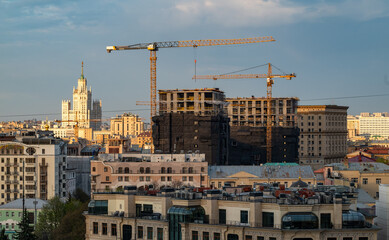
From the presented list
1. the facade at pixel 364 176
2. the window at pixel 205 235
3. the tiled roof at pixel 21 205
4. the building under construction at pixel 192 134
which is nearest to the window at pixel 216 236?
the window at pixel 205 235

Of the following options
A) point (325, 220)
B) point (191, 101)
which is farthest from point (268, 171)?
point (325, 220)

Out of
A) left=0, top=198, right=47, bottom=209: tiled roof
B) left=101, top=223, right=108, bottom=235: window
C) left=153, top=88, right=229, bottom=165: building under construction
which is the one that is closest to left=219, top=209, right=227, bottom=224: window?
left=101, top=223, right=108, bottom=235: window

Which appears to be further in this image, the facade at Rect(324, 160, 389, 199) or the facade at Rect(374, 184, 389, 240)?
the facade at Rect(324, 160, 389, 199)

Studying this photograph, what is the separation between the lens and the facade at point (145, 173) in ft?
394

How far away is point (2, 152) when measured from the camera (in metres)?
128

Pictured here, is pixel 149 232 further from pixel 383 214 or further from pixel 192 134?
pixel 192 134

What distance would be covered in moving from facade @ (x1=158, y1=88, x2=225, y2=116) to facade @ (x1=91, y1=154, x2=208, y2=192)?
2274 inches

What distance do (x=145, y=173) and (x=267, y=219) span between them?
218 ft

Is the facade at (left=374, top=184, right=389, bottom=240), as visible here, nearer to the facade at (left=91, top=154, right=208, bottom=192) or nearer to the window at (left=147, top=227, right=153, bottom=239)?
the window at (left=147, top=227, right=153, bottom=239)

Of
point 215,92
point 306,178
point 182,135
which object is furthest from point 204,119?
point 306,178

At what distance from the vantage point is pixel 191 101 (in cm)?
18050

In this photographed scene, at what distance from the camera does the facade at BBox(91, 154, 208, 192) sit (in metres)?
120

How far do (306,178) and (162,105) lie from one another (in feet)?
241

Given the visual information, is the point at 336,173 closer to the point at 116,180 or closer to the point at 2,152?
the point at 116,180
